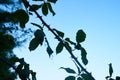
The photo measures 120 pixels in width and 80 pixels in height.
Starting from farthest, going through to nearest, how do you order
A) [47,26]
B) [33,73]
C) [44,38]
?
[33,73]
[44,38]
[47,26]

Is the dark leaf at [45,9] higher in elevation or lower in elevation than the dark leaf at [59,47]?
higher

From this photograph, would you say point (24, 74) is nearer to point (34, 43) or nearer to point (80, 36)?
point (34, 43)

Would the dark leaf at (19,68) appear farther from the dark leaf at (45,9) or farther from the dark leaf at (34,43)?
Result: the dark leaf at (45,9)

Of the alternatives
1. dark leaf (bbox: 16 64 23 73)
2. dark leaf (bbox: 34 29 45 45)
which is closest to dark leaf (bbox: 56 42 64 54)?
dark leaf (bbox: 34 29 45 45)

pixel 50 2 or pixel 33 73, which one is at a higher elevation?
pixel 50 2

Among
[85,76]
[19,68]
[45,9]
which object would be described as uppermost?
[45,9]

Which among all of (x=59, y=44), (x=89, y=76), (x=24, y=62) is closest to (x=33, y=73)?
(x=24, y=62)

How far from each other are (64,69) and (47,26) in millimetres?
185

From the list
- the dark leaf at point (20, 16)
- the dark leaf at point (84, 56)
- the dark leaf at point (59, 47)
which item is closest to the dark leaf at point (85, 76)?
the dark leaf at point (84, 56)

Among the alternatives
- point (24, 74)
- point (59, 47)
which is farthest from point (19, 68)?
point (59, 47)

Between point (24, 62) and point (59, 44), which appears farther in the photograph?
point (24, 62)

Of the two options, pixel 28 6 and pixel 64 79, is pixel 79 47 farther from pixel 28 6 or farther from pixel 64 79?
pixel 28 6

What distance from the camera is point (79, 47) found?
1.12 m

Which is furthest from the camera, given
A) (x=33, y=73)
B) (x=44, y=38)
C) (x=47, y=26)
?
(x=33, y=73)
